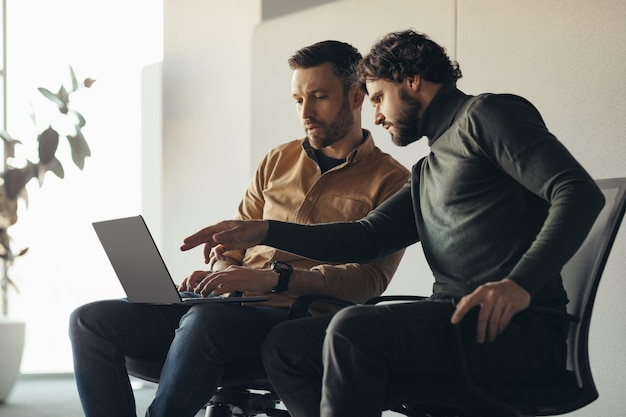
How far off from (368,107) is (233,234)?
→ 68.7 inches

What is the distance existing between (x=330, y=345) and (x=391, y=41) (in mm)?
876

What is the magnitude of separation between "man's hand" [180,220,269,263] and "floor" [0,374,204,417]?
6.94 ft

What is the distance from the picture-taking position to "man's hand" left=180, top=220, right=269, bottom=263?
7.46 feet

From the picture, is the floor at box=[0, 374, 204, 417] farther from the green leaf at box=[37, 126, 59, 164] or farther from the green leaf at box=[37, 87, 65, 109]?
the green leaf at box=[37, 87, 65, 109]

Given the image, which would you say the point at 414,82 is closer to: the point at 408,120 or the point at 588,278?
the point at 408,120

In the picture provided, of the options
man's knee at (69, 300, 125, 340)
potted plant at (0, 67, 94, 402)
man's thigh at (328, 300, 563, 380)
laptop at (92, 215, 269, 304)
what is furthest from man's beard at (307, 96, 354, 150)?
potted plant at (0, 67, 94, 402)

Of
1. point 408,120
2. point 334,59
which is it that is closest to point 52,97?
point 334,59

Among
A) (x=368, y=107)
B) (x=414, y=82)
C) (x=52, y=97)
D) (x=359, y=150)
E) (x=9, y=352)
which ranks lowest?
(x=9, y=352)

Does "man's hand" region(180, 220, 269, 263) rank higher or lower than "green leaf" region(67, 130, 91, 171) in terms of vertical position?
lower

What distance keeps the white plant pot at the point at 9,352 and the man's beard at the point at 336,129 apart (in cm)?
275

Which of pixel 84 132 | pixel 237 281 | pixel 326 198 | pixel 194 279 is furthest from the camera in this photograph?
pixel 84 132

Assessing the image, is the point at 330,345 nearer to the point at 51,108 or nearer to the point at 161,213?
the point at 161,213

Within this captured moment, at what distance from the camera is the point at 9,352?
15.6 feet

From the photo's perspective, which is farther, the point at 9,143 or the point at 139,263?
the point at 9,143
